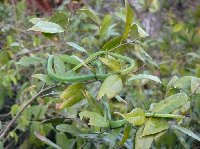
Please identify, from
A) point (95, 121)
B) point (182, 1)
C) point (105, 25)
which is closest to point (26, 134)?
point (105, 25)

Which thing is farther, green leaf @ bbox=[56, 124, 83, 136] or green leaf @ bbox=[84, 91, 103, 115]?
green leaf @ bbox=[56, 124, 83, 136]

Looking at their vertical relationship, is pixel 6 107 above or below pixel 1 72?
below

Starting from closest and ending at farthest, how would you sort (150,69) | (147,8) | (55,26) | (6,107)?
1. (55,26)
2. (6,107)
3. (150,69)
4. (147,8)

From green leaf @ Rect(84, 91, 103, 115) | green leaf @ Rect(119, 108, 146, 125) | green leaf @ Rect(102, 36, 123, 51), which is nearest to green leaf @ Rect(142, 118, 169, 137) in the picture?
green leaf @ Rect(119, 108, 146, 125)

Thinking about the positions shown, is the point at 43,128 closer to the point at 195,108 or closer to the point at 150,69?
the point at 195,108

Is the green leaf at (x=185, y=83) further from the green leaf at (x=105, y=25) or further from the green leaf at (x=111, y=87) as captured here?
the green leaf at (x=105, y=25)

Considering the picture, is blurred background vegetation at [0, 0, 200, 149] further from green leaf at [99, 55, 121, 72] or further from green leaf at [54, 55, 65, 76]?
green leaf at [99, 55, 121, 72]

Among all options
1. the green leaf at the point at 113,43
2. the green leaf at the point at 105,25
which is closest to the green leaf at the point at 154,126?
the green leaf at the point at 113,43
